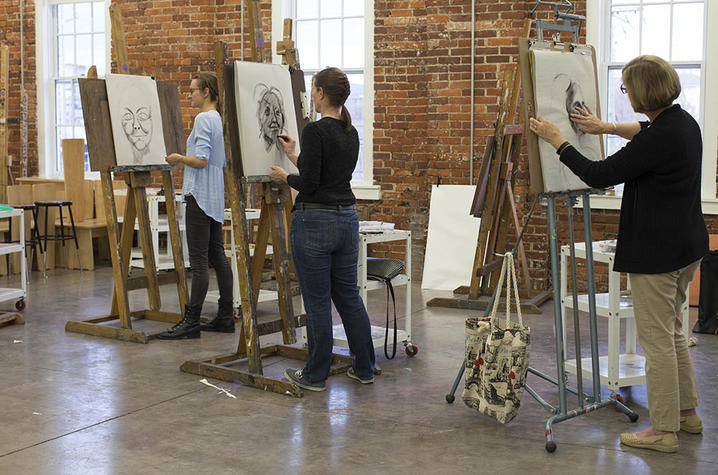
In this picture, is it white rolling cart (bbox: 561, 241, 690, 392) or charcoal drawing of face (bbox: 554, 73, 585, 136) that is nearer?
charcoal drawing of face (bbox: 554, 73, 585, 136)

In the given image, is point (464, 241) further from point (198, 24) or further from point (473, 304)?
point (198, 24)

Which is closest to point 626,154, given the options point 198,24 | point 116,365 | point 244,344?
point 244,344

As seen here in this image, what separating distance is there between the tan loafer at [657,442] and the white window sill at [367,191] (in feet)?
16.6

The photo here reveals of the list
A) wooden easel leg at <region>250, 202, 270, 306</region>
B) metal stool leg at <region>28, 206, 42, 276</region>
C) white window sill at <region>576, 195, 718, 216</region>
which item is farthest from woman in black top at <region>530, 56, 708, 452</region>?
metal stool leg at <region>28, 206, 42, 276</region>

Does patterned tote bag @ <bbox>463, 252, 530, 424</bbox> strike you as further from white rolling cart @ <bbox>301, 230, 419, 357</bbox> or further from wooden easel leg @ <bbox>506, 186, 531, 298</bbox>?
wooden easel leg @ <bbox>506, 186, 531, 298</bbox>

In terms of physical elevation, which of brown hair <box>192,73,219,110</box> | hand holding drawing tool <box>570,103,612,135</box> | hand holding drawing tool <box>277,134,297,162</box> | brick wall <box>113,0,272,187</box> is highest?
brick wall <box>113,0,272,187</box>

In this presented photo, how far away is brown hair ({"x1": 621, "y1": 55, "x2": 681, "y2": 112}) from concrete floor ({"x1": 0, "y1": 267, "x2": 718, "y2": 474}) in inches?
56.4

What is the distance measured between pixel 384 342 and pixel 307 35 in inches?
180

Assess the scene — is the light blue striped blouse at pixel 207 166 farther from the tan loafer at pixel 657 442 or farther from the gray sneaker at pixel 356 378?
the tan loafer at pixel 657 442

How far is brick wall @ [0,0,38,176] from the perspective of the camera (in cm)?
1052

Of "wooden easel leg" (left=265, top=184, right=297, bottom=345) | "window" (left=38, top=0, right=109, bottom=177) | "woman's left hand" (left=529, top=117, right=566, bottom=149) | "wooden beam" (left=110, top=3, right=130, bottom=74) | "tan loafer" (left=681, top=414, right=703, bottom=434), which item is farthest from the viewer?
"window" (left=38, top=0, right=109, bottom=177)

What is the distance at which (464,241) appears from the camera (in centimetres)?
810

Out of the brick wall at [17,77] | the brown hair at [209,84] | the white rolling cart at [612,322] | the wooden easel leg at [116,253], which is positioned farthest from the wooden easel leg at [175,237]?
the brick wall at [17,77]

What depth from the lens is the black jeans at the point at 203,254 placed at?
5715 mm
